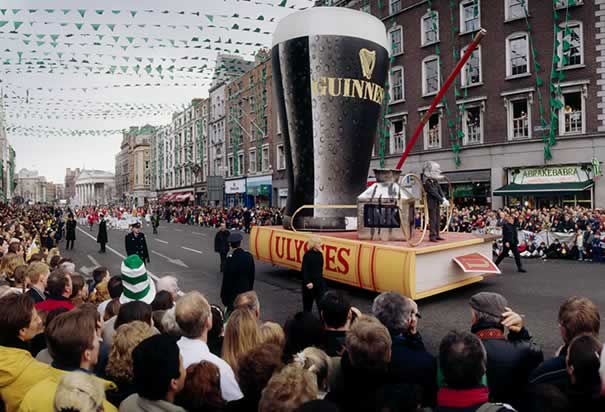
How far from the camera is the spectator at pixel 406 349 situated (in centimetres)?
276

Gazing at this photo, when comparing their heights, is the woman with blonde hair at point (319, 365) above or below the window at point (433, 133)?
below

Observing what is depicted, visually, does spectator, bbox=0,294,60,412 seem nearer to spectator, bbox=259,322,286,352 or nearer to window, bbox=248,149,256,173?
spectator, bbox=259,322,286,352

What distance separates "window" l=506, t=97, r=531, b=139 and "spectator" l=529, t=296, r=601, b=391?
71.7 feet

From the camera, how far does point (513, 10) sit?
22797 mm

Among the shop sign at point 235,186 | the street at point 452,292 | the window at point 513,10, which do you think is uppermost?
the window at point 513,10

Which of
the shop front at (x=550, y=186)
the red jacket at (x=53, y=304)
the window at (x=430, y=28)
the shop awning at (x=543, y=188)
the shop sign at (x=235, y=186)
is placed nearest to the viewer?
the red jacket at (x=53, y=304)

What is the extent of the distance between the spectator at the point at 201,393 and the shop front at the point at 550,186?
2225cm

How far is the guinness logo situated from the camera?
34.3ft

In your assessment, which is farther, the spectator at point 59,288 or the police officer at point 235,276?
the police officer at point 235,276

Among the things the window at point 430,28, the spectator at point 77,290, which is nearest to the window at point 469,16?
the window at point 430,28

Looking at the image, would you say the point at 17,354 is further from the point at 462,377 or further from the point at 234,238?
the point at 234,238

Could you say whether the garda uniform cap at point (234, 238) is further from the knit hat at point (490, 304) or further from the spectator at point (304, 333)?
the knit hat at point (490, 304)

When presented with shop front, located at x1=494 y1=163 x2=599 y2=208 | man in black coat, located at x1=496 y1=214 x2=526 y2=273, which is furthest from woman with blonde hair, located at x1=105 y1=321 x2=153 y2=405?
shop front, located at x1=494 y1=163 x2=599 y2=208

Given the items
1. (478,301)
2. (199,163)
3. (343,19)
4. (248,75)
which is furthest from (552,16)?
(199,163)
